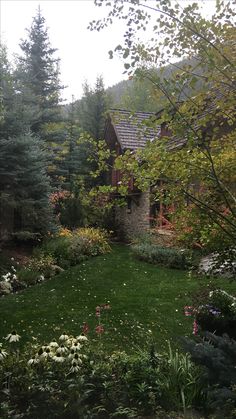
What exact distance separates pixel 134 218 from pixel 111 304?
33.4 ft

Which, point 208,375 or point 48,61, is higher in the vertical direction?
point 48,61

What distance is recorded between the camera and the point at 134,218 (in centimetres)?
1814

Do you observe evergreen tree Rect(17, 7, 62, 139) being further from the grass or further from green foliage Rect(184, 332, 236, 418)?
green foliage Rect(184, 332, 236, 418)

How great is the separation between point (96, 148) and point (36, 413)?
2.76 meters

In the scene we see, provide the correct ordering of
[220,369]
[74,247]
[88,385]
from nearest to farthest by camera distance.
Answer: [220,369], [88,385], [74,247]

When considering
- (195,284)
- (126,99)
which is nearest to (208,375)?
(126,99)

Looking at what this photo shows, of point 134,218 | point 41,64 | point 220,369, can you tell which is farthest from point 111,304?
point 41,64

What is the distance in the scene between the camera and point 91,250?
43.9 ft

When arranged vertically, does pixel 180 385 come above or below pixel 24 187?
below

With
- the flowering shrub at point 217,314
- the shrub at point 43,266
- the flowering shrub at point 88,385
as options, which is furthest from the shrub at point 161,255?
the flowering shrub at point 88,385

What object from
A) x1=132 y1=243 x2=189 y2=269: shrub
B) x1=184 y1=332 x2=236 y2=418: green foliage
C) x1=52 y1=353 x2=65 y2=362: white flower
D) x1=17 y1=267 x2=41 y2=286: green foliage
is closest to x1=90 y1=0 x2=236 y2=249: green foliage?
x1=184 y1=332 x2=236 y2=418: green foliage

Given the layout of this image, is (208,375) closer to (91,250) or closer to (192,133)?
(192,133)

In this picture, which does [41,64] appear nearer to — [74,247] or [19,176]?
[19,176]

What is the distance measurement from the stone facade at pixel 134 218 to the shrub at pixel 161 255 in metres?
3.47
